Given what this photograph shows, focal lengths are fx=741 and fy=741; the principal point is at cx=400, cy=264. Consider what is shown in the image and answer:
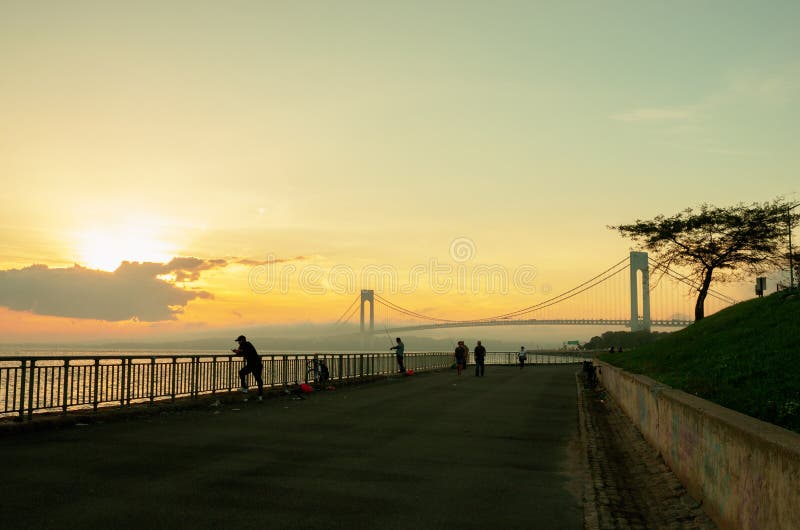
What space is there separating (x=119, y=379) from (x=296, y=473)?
893cm

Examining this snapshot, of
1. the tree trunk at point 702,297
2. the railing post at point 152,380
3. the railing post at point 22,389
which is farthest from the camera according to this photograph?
the tree trunk at point 702,297

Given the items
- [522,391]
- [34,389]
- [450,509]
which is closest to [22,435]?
[34,389]

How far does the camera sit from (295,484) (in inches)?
346

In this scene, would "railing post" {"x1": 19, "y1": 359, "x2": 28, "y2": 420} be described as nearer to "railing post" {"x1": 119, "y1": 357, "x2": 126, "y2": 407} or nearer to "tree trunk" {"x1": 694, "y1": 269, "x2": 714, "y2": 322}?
"railing post" {"x1": 119, "y1": 357, "x2": 126, "y2": 407}

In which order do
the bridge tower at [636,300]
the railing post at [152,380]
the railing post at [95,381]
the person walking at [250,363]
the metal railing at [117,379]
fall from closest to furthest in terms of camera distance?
the metal railing at [117,379]
the railing post at [95,381]
the railing post at [152,380]
the person walking at [250,363]
the bridge tower at [636,300]

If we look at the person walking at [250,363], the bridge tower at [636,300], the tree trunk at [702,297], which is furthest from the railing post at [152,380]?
the bridge tower at [636,300]

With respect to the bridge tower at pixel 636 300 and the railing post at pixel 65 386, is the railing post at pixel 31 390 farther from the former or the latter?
the bridge tower at pixel 636 300

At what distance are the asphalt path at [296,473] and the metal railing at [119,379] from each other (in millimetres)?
915

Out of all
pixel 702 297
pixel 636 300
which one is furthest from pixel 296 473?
pixel 636 300

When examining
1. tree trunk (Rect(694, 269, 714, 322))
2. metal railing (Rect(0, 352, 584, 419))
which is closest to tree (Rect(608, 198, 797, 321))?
tree trunk (Rect(694, 269, 714, 322))

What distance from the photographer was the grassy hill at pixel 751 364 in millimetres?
10953

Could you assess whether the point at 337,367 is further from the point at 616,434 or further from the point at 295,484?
the point at 295,484

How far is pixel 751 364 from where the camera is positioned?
14.2 metres

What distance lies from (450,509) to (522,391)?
19.9 meters
